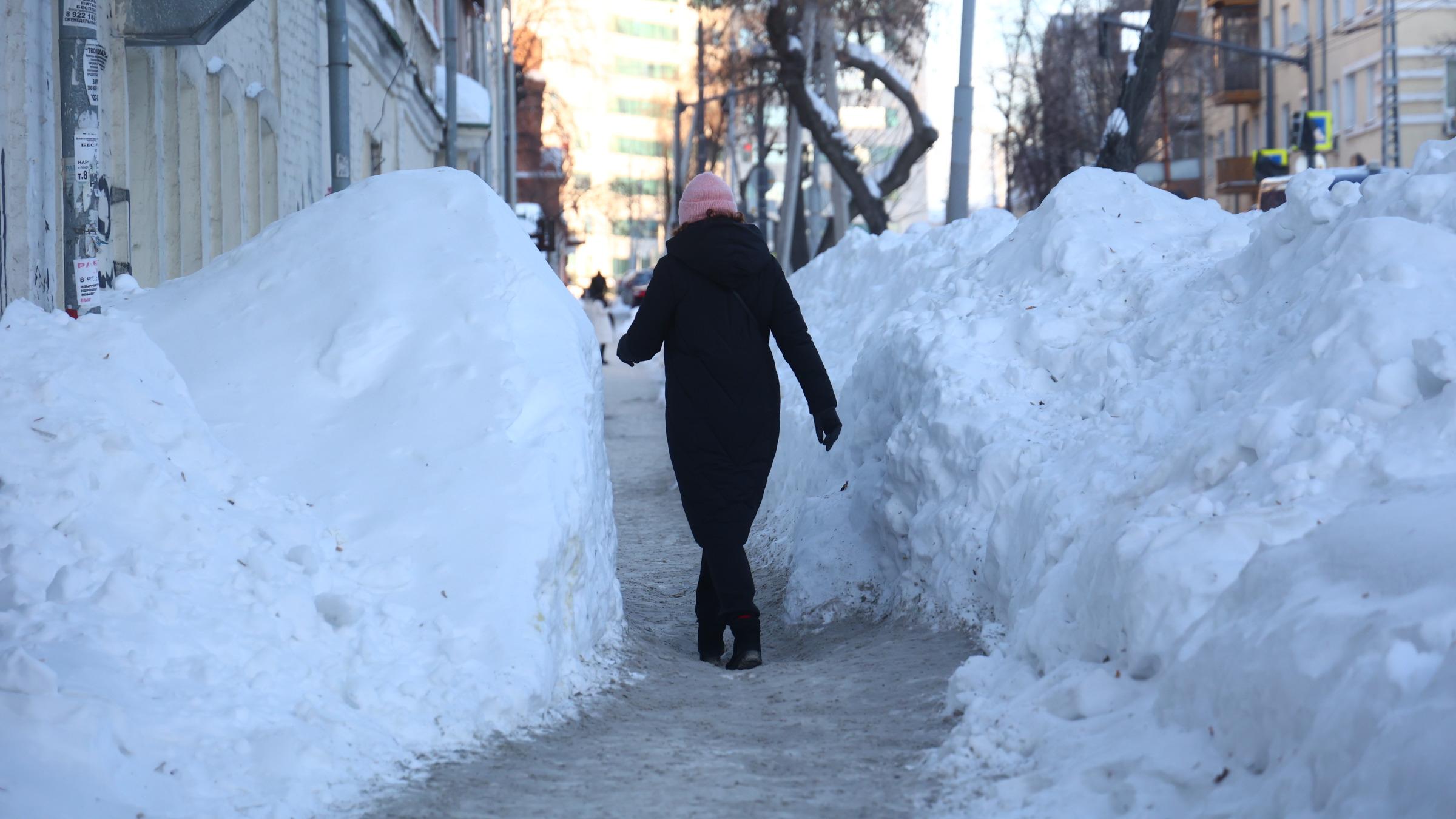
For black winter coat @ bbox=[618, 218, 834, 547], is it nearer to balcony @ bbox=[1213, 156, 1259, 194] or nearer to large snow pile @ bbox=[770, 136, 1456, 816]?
large snow pile @ bbox=[770, 136, 1456, 816]

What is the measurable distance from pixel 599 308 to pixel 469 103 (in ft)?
14.1

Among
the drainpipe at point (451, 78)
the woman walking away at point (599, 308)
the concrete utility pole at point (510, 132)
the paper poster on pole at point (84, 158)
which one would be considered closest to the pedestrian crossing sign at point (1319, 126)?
the woman walking away at point (599, 308)

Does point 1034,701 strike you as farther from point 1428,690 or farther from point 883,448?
point 883,448

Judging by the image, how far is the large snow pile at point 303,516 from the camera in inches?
135

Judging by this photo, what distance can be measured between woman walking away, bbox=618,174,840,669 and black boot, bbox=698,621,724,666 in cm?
1

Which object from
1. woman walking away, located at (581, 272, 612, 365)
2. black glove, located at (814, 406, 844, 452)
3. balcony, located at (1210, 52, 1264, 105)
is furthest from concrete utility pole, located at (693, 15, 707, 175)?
black glove, located at (814, 406, 844, 452)

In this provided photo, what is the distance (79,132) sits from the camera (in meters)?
5.65

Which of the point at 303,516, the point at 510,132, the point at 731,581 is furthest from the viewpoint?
the point at 510,132

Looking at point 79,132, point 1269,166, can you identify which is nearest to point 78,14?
point 79,132

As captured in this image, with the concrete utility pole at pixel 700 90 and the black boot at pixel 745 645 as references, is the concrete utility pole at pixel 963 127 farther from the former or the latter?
the concrete utility pole at pixel 700 90

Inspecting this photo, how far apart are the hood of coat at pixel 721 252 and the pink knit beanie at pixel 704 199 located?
0.06 meters

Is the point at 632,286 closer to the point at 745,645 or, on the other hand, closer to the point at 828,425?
the point at 828,425

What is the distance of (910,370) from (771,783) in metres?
3.03

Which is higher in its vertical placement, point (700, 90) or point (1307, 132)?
point (700, 90)
